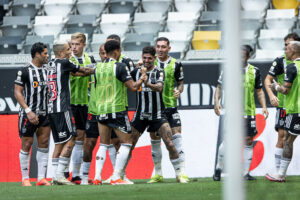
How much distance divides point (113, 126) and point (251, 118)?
1717mm

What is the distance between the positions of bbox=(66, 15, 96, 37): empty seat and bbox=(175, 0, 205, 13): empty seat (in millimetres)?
1820

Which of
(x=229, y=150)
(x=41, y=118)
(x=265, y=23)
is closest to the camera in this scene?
(x=229, y=150)

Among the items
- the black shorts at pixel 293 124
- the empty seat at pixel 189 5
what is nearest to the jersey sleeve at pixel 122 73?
the black shorts at pixel 293 124

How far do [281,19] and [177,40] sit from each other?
83.9 inches

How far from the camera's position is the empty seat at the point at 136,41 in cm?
1209

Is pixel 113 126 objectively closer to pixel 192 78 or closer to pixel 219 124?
pixel 219 124

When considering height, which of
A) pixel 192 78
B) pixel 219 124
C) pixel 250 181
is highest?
pixel 192 78

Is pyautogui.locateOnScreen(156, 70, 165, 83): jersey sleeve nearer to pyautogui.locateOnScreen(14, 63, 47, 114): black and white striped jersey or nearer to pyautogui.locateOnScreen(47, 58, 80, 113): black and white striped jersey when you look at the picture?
pyautogui.locateOnScreen(47, 58, 80, 113): black and white striped jersey

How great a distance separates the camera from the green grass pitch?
19.4ft

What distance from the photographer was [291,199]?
572 cm

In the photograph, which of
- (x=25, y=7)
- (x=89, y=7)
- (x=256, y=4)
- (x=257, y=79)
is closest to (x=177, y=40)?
(x=256, y=4)

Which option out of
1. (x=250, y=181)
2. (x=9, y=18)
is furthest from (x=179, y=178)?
(x=9, y=18)

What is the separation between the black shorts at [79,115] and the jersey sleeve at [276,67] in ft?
8.01

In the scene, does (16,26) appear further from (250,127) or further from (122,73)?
(250,127)
